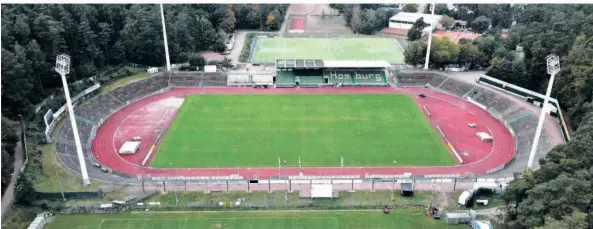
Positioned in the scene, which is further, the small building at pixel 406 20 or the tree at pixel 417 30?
the small building at pixel 406 20

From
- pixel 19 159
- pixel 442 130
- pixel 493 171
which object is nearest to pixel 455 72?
pixel 442 130

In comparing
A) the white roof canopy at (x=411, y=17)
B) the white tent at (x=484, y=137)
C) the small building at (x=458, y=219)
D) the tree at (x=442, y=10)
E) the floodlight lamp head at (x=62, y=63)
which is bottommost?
the small building at (x=458, y=219)

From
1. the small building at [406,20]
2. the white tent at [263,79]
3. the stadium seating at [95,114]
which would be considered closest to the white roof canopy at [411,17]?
the small building at [406,20]

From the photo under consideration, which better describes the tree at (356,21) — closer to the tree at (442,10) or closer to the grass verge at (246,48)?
the grass verge at (246,48)

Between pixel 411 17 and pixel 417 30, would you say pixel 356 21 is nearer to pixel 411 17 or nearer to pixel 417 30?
pixel 411 17

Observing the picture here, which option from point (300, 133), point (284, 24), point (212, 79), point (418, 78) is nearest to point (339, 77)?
point (418, 78)

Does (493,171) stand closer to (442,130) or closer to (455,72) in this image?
(442,130)
